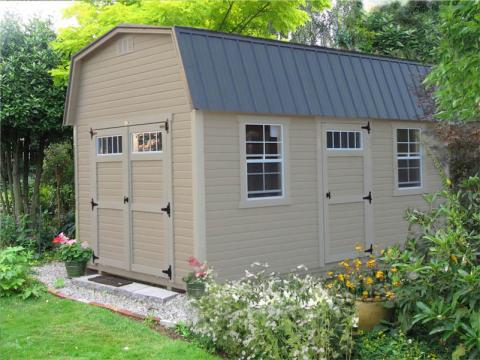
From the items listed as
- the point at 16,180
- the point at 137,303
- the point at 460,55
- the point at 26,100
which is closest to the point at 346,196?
the point at 137,303

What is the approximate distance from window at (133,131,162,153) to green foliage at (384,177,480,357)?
3651 millimetres

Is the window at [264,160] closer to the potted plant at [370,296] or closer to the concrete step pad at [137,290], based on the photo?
the concrete step pad at [137,290]

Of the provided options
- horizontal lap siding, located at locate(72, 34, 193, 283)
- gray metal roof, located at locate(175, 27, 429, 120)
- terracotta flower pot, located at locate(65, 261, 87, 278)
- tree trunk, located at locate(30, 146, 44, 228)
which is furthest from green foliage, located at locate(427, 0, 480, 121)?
tree trunk, located at locate(30, 146, 44, 228)

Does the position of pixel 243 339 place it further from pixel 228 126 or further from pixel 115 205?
pixel 115 205

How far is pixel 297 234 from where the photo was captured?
25.5 feet

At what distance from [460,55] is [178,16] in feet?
25.1

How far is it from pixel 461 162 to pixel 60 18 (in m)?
9.22

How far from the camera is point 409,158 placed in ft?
30.9

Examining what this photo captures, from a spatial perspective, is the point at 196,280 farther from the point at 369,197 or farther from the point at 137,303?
the point at 369,197

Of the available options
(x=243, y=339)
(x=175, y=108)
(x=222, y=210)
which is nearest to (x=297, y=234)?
(x=222, y=210)

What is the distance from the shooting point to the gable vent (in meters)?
7.86

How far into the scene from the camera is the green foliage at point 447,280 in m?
4.32

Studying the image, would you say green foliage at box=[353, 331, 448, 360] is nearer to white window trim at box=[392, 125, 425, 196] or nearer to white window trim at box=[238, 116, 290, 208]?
white window trim at box=[238, 116, 290, 208]

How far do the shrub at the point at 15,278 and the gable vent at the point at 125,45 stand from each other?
310cm
